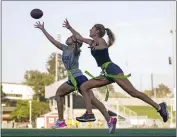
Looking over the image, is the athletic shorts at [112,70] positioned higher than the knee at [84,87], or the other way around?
the athletic shorts at [112,70]

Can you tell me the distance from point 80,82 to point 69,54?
2.11 feet

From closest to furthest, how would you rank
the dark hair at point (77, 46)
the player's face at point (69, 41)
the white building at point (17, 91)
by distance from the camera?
the dark hair at point (77, 46) → the player's face at point (69, 41) → the white building at point (17, 91)

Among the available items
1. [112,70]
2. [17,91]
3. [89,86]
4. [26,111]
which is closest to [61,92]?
[89,86]

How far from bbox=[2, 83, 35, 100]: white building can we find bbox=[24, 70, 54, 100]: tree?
2.71m

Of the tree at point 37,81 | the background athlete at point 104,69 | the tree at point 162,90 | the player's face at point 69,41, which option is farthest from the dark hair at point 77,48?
the tree at point 162,90

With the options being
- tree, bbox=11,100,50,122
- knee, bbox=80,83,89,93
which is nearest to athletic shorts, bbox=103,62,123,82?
knee, bbox=80,83,89,93

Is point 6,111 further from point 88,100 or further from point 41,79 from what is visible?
point 88,100

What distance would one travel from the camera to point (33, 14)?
377 inches

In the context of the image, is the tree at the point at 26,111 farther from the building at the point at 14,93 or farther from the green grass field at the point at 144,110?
the green grass field at the point at 144,110

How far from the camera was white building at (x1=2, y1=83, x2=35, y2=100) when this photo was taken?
7756cm

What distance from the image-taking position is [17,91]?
80.8m

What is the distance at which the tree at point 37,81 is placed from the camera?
72.9 m

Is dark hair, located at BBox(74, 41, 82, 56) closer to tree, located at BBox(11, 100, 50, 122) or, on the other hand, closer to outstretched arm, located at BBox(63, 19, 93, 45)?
outstretched arm, located at BBox(63, 19, 93, 45)

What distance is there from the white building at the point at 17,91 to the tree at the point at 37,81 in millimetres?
2712
